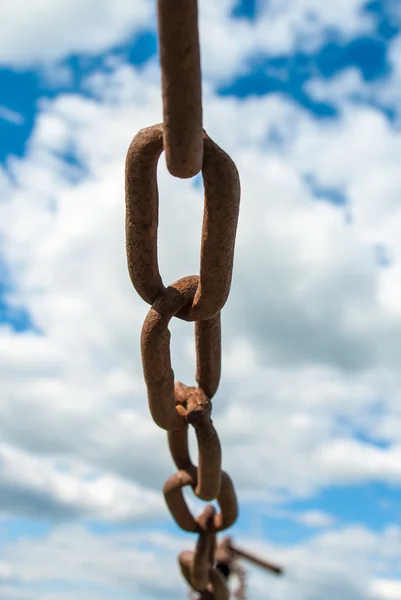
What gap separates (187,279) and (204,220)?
0.51m

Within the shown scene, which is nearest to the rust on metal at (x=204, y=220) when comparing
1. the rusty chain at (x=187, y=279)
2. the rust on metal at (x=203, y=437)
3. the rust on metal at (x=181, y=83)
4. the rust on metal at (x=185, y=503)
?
the rusty chain at (x=187, y=279)

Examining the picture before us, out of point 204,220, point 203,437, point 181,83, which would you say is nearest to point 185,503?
point 203,437

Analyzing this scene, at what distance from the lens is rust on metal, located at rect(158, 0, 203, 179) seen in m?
2.05

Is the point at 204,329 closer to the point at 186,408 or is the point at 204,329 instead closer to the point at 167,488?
the point at 186,408

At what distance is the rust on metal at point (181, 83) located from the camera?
205 centimetres

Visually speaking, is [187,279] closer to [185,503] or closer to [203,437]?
[203,437]

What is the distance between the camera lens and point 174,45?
2086 millimetres

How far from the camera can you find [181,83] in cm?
215

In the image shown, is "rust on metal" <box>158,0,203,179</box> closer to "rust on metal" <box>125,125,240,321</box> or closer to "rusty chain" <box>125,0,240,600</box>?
"rusty chain" <box>125,0,240,600</box>

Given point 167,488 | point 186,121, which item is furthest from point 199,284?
point 167,488

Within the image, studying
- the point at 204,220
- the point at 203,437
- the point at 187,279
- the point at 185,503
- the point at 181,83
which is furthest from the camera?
the point at 185,503

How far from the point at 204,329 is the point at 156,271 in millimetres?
622

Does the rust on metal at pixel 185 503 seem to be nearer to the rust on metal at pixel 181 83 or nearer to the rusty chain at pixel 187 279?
the rusty chain at pixel 187 279

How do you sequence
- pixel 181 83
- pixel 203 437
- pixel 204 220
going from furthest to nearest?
1. pixel 203 437
2. pixel 204 220
3. pixel 181 83
